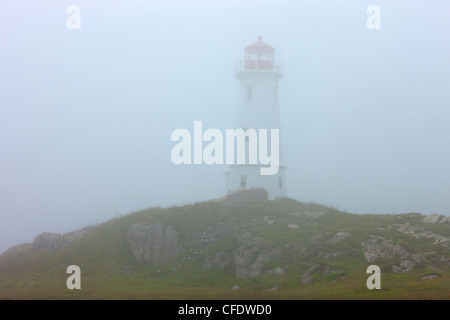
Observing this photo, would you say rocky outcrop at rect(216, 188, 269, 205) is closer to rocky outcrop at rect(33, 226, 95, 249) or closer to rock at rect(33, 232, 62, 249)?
rocky outcrop at rect(33, 226, 95, 249)

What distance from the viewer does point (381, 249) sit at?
43531 millimetres

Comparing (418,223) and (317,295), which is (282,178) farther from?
(317,295)

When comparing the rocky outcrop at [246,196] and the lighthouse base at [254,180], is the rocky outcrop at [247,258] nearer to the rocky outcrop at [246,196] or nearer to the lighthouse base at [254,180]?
the rocky outcrop at [246,196]

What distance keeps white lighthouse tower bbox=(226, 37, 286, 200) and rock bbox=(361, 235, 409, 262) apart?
21.7 m

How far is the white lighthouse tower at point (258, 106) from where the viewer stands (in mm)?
65938

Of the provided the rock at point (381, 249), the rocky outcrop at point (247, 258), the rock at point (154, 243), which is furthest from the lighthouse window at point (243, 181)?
the rock at point (381, 249)

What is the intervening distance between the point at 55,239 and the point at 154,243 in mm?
10139

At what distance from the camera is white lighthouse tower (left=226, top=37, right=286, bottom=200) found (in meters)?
65.9

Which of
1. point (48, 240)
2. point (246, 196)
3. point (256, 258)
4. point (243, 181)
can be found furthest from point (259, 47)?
point (256, 258)

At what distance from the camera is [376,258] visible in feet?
140

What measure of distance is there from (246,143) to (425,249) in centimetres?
2597

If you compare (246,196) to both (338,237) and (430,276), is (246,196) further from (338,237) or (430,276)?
(430,276)

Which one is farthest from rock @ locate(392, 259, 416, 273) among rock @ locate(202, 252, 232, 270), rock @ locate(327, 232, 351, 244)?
rock @ locate(202, 252, 232, 270)

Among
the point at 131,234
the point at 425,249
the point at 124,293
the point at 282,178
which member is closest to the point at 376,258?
the point at 425,249
